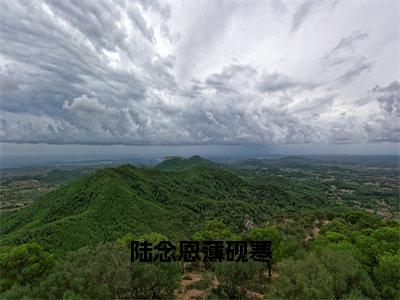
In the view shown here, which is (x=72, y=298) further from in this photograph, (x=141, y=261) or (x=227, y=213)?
(x=227, y=213)

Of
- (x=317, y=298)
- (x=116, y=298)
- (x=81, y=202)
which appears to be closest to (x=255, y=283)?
(x=317, y=298)

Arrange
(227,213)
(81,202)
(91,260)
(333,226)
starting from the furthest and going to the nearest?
(227,213) → (81,202) → (333,226) → (91,260)

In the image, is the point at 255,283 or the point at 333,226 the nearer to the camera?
the point at 255,283

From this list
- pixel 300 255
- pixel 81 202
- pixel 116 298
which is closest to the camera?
pixel 116 298

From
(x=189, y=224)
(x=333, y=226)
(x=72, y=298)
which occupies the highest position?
(x=72, y=298)

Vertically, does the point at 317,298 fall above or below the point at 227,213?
above

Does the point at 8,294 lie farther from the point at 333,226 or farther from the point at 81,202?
the point at 81,202
